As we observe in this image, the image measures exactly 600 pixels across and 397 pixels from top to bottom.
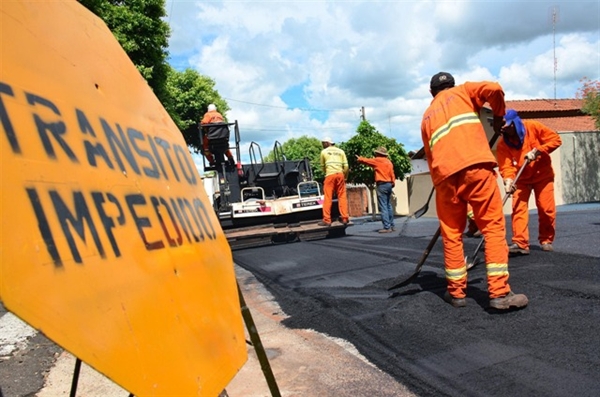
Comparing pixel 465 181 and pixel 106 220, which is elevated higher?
pixel 106 220

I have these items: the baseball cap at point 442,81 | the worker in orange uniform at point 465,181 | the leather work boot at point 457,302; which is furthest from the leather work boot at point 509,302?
the baseball cap at point 442,81

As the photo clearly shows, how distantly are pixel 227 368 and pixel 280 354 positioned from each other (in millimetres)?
1552

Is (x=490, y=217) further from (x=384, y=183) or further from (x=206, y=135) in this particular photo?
(x=384, y=183)

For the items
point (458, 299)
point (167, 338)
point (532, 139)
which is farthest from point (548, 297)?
point (167, 338)

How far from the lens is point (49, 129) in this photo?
126 cm

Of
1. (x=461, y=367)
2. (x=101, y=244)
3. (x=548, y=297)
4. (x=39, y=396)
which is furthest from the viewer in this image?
(x=548, y=297)

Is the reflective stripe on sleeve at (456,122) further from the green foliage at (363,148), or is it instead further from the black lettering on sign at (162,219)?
the green foliage at (363,148)

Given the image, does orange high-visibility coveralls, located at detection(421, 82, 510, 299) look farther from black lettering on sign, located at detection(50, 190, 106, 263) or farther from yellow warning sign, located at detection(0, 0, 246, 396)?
black lettering on sign, located at detection(50, 190, 106, 263)

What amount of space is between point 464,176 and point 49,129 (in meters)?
2.78

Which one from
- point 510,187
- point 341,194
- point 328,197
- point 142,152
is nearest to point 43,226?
point 142,152

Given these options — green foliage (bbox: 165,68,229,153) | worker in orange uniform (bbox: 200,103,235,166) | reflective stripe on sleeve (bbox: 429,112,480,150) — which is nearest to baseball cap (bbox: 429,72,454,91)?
reflective stripe on sleeve (bbox: 429,112,480,150)

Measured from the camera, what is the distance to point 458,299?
3.46 metres

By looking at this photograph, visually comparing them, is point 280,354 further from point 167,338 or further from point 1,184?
point 1,184

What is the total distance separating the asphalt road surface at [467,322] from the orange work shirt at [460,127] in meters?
0.99
